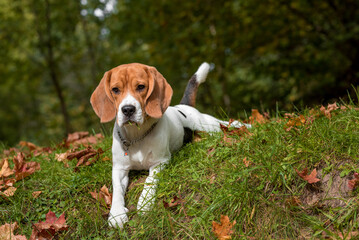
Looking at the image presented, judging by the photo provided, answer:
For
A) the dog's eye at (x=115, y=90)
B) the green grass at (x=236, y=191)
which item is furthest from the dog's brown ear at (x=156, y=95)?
the green grass at (x=236, y=191)

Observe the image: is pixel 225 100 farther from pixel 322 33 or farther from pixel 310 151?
pixel 310 151

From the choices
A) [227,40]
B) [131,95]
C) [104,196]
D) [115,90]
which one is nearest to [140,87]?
[131,95]

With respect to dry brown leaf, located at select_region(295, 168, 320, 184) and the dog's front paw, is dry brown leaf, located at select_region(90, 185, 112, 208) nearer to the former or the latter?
the dog's front paw

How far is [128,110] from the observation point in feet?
8.27

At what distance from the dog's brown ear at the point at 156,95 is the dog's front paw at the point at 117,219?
2.88 ft

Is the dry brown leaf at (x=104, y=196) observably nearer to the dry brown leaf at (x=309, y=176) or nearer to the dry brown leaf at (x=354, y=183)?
the dry brown leaf at (x=309, y=176)

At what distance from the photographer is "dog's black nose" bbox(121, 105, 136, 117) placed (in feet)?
8.25

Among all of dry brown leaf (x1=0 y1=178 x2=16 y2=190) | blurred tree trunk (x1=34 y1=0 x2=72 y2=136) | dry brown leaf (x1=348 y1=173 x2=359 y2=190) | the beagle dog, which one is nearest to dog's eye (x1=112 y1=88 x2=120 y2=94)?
the beagle dog

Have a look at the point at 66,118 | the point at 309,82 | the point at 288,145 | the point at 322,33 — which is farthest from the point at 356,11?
the point at 66,118

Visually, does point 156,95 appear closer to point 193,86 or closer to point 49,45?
point 193,86

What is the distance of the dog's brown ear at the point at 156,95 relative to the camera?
8.85 feet

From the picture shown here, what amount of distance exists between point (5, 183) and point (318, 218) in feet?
9.58

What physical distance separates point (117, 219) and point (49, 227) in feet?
1.93

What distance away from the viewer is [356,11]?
6.48 metres
